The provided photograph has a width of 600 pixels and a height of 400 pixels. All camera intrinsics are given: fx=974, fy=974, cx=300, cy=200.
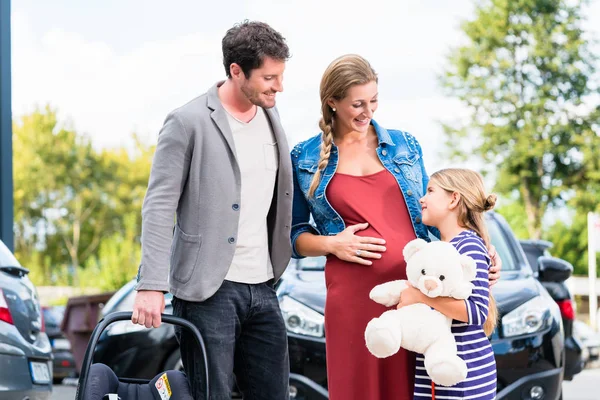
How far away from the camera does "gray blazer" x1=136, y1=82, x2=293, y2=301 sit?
334cm

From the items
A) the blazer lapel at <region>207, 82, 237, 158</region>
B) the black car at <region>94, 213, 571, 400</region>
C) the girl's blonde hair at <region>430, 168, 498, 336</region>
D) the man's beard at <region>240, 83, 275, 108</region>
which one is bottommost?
the black car at <region>94, 213, 571, 400</region>

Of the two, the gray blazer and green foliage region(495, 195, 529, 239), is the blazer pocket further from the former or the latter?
green foliage region(495, 195, 529, 239)

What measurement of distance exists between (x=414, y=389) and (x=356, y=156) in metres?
0.93

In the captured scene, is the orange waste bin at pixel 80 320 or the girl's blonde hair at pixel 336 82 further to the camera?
the orange waste bin at pixel 80 320

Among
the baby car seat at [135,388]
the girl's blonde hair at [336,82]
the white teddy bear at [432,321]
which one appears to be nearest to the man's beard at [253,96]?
the girl's blonde hair at [336,82]

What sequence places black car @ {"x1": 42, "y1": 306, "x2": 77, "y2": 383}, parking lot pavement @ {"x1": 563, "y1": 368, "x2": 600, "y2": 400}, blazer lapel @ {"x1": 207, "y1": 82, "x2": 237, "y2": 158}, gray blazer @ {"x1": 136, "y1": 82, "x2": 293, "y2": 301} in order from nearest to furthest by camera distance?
gray blazer @ {"x1": 136, "y1": 82, "x2": 293, "y2": 301}
blazer lapel @ {"x1": 207, "y1": 82, "x2": 237, "y2": 158}
parking lot pavement @ {"x1": 563, "y1": 368, "x2": 600, "y2": 400}
black car @ {"x1": 42, "y1": 306, "x2": 77, "y2": 383}

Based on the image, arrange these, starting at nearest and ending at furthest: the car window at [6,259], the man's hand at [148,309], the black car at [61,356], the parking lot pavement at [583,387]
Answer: the man's hand at [148,309], the car window at [6,259], the parking lot pavement at [583,387], the black car at [61,356]

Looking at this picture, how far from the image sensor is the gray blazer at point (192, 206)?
11.0 feet

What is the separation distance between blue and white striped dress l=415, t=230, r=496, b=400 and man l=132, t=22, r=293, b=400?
650 millimetres

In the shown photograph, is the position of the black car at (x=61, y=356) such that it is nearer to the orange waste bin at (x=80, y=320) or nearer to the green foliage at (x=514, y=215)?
the orange waste bin at (x=80, y=320)

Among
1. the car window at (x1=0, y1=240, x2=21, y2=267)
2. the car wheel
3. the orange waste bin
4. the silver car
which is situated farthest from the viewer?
the orange waste bin

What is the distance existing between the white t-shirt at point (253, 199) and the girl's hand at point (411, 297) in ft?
1.65

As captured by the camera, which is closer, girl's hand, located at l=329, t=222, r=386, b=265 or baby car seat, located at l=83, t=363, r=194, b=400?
baby car seat, located at l=83, t=363, r=194, b=400

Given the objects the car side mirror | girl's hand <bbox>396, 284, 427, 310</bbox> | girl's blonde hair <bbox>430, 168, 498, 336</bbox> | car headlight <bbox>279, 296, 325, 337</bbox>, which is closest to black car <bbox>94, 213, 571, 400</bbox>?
car headlight <bbox>279, 296, 325, 337</bbox>
